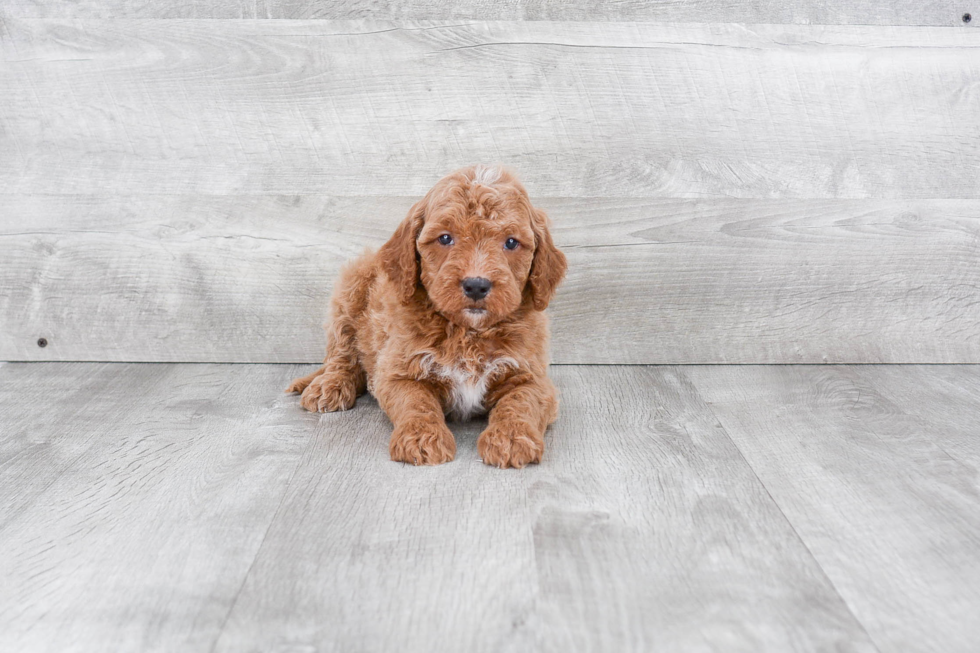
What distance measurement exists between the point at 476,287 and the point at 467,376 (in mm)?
378

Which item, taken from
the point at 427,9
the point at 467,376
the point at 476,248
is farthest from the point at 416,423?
the point at 427,9

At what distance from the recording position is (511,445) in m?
2.35

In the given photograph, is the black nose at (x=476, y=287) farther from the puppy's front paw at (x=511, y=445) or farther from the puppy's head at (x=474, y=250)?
the puppy's front paw at (x=511, y=445)

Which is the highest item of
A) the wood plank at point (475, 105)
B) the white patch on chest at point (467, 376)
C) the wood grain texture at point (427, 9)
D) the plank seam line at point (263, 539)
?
the wood grain texture at point (427, 9)

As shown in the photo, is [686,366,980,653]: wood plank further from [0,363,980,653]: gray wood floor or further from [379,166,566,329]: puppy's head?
[379,166,566,329]: puppy's head

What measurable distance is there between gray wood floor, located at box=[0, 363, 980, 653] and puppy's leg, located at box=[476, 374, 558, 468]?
6 centimetres

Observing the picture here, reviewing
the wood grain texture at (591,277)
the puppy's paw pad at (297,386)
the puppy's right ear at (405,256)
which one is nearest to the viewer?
the puppy's right ear at (405,256)

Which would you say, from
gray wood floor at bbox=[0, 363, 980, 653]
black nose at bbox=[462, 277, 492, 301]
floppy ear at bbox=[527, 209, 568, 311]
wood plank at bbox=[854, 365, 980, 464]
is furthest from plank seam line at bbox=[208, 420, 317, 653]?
wood plank at bbox=[854, 365, 980, 464]

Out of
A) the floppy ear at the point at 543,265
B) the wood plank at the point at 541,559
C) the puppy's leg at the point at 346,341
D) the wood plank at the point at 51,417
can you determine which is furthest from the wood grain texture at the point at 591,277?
Result: the wood plank at the point at 541,559

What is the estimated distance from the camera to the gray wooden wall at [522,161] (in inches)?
128

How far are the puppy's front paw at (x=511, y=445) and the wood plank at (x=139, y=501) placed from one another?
1.91 feet

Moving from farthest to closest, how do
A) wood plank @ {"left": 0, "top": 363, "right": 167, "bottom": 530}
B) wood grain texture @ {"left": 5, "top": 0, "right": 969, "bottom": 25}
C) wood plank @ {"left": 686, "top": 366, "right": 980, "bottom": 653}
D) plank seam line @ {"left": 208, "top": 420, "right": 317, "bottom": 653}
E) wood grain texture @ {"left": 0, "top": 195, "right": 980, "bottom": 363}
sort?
wood grain texture @ {"left": 0, "top": 195, "right": 980, "bottom": 363} → wood grain texture @ {"left": 5, "top": 0, "right": 969, "bottom": 25} → wood plank @ {"left": 0, "top": 363, "right": 167, "bottom": 530} → wood plank @ {"left": 686, "top": 366, "right": 980, "bottom": 653} → plank seam line @ {"left": 208, "top": 420, "right": 317, "bottom": 653}

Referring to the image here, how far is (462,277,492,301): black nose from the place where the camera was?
2.33 metres

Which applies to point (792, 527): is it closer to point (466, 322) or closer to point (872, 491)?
point (872, 491)
